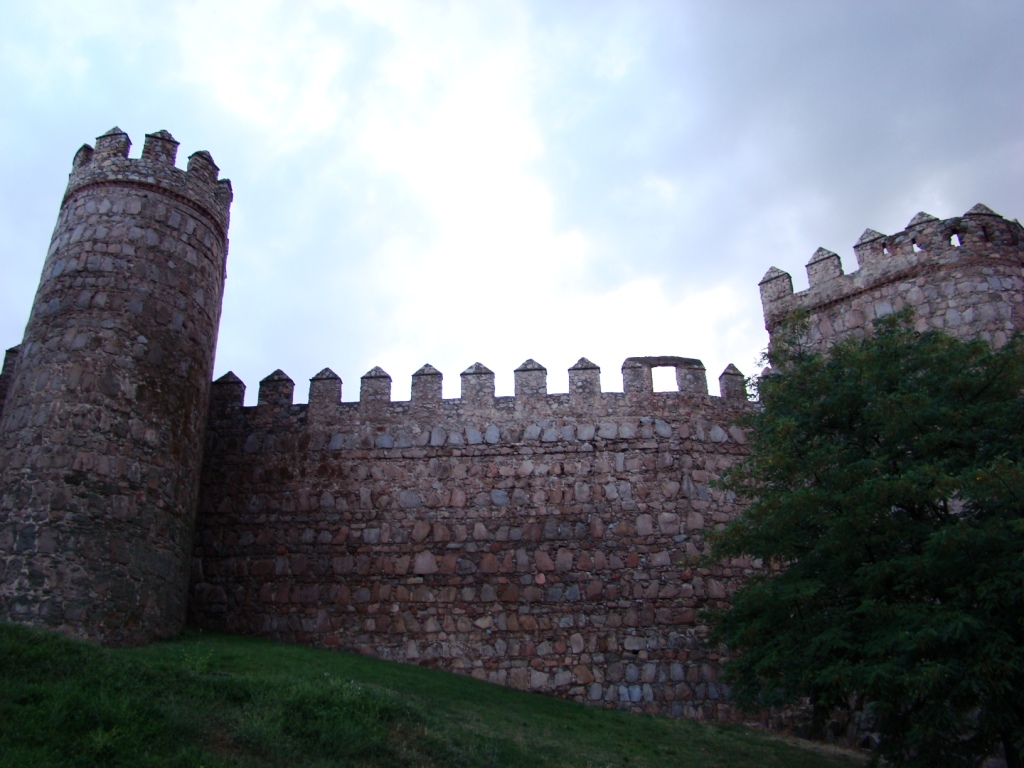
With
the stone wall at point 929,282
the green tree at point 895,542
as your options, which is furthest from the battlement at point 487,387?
the green tree at point 895,542

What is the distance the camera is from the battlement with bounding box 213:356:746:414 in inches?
575

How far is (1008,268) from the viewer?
1329 centimetres

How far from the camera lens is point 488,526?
1370 cm

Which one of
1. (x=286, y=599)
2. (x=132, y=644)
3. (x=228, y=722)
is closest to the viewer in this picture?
(x=228, y=722)

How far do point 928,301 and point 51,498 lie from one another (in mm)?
12944

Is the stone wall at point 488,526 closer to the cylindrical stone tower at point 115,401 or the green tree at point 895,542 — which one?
the cylindrical stone tower at point 115,401

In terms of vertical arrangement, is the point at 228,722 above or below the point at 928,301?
below

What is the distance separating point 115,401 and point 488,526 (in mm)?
5808

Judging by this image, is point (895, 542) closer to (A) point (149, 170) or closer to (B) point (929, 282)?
(B) point (929, 282)

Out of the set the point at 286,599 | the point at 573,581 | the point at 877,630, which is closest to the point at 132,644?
the point at 286,599

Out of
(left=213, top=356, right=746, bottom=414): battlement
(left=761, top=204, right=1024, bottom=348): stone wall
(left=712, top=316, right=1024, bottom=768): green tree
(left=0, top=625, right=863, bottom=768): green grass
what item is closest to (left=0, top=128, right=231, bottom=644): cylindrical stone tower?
(left=0, top=625, right=863, bottom=768): green grass

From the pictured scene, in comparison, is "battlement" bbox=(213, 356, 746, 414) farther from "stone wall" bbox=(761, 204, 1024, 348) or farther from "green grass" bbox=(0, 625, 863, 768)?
"green grass" bbox=(0, 625, 863, 768)

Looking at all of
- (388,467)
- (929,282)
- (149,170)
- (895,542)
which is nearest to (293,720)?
(895,542)

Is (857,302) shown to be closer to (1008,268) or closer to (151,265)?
(1008,268)
